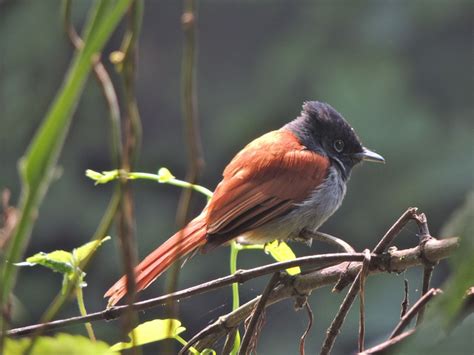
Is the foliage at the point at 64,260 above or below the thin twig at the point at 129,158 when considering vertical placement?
below

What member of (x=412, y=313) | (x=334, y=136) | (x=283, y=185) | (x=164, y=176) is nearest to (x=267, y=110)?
(x=334, y=136)

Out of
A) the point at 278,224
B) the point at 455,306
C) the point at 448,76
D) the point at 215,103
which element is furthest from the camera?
the point at 448,76

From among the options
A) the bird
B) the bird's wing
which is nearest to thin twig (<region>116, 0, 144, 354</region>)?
the bird

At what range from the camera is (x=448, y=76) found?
34.5ft

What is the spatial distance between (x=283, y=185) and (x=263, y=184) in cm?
8

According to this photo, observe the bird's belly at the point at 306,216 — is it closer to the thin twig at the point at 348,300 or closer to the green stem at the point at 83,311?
the green stem at the point at 83,311

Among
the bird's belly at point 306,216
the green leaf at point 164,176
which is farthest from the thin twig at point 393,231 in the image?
the bird's belly at point 306,216

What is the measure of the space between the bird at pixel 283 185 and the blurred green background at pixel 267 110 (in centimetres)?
355

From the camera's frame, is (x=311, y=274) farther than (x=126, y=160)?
Yes

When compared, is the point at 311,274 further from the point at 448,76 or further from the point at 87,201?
the point at 448,76

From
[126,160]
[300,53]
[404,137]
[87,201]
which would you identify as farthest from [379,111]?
[126,160]

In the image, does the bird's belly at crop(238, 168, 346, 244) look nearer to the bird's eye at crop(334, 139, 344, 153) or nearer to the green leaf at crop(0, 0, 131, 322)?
the bird's eye at crop(334, 139, 344, 153)

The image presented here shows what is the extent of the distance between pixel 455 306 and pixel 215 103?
→ 30.6 feet

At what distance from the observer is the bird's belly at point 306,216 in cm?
300
